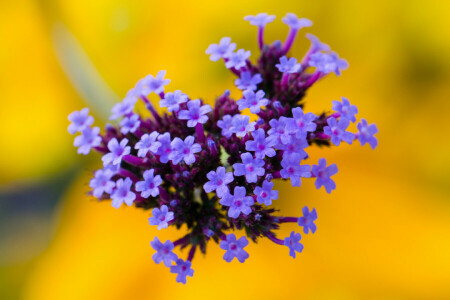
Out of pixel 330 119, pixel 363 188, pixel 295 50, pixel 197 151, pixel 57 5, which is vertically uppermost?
pixel 295 50

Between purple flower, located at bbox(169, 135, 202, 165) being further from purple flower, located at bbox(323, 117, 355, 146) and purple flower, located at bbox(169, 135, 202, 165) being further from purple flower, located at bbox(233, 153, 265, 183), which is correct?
purple flower, located at bbox(323, 117, 355, 146)

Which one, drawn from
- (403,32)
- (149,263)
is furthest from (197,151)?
(403,32)

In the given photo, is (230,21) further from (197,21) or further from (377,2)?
(377,2)

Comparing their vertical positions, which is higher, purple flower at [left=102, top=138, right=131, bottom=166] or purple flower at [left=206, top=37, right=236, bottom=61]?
purple flower at [left=206, top=37, right=236, bottom=61]

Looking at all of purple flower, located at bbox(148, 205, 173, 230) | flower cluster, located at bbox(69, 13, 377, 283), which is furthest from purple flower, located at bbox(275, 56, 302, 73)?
purple flower, located at bbox(148, 205, 173, 230)

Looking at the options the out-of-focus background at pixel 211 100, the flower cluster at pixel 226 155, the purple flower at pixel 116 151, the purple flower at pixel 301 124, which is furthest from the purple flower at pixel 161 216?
the out-of-focus background at pixel 211 100

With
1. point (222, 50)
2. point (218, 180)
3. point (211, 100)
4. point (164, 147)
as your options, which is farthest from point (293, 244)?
point (211, 100)

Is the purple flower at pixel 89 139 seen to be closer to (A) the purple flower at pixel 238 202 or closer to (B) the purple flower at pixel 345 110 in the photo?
(A) the purple flower at pixel 238 202
